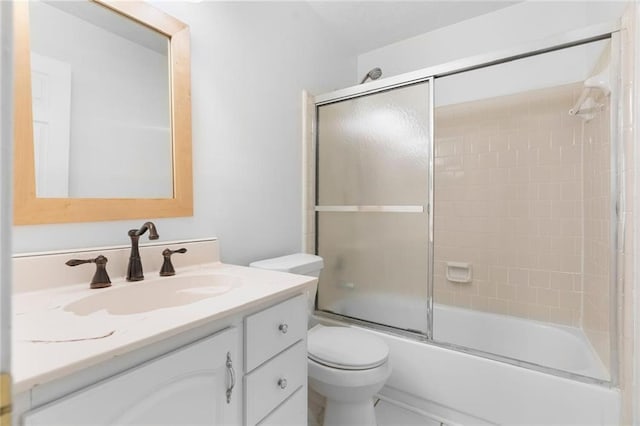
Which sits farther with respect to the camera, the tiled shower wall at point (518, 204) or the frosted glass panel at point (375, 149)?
the tiled shower wall at point (518, 204)

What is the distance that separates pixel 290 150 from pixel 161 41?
869 millimetres

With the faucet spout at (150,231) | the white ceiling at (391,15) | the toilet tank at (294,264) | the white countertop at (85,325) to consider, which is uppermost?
the white ceiling at (391,15)

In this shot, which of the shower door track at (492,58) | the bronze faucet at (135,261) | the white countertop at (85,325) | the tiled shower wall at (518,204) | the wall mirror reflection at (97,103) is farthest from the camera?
the tiled shower wall at (518,204)

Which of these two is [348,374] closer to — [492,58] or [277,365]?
[277,365]

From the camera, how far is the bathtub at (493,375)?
4.36 feet

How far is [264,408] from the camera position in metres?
0.94

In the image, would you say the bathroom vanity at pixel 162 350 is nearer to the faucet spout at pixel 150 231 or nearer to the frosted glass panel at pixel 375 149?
the faucet spout at pixel 150 231

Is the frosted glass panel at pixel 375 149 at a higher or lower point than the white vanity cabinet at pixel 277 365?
higher

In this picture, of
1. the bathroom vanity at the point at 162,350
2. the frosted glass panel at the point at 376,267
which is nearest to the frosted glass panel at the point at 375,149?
the frosted glass panel at the point at 376,267

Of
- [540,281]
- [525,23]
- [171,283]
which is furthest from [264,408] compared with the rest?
[525,23]

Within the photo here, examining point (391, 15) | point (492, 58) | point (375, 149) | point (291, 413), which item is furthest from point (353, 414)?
point (391, 15)

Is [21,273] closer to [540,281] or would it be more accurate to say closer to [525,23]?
[540,281]

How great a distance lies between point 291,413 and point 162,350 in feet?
1.89

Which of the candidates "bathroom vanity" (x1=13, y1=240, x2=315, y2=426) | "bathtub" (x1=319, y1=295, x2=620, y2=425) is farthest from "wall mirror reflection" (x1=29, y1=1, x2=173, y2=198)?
"bathtub" (x1=319, y1=295, x2=620, y2=425)
